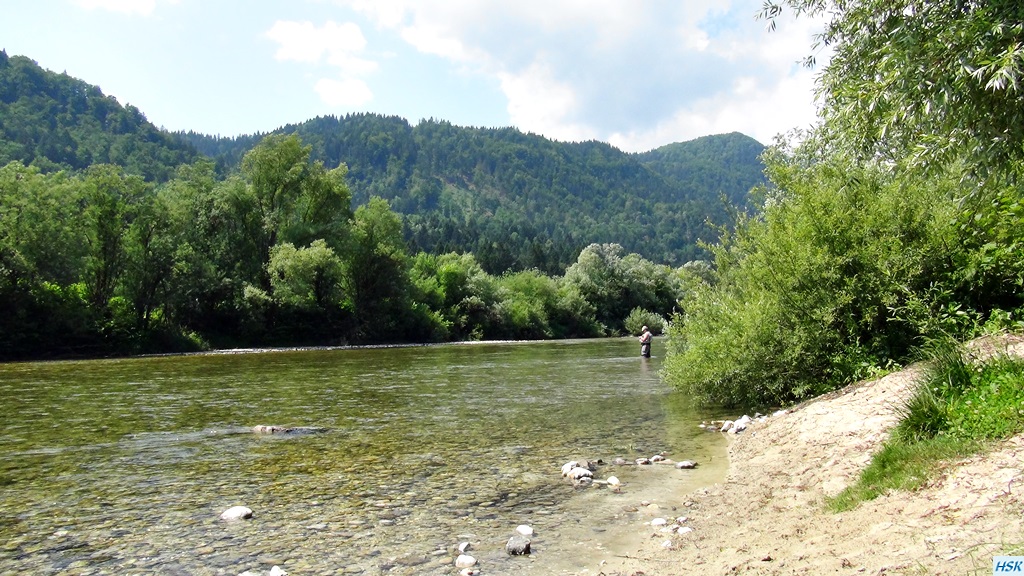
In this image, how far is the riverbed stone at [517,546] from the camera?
7.73 metres

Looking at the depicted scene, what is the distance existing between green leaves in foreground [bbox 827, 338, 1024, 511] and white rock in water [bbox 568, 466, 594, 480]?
408cm

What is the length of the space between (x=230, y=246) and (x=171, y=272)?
8.58 metres

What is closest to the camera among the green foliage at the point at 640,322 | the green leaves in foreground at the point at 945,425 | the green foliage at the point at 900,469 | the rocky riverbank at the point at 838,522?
the rocky riverbank at the point at 838,522

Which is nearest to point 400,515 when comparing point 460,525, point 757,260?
point 460,525

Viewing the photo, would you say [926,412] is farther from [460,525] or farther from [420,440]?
[420,440]

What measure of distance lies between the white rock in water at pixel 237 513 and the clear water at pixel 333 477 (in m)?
0.16

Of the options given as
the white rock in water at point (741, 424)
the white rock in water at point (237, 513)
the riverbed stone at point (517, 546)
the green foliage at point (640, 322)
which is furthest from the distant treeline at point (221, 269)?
the riverbed stone at point (517, 546)

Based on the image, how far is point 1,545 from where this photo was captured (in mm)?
8203

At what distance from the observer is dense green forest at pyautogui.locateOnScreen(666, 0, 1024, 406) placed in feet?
27.1

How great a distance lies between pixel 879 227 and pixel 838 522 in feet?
37.6

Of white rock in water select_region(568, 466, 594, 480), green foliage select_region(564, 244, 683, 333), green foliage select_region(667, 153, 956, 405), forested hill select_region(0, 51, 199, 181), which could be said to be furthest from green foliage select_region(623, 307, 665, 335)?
forested hill select_region(0, 51, 199, 181)

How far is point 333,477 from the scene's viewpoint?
1155cm

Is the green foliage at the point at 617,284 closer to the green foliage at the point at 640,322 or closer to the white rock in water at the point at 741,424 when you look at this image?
the green foliage at the point at 640,322

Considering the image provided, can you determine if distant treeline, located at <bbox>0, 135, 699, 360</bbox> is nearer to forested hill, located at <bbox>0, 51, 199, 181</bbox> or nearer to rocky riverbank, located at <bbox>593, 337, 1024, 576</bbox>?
rocky riverbank, located at <bbox>593, 337, 1024, 576</bbox>
